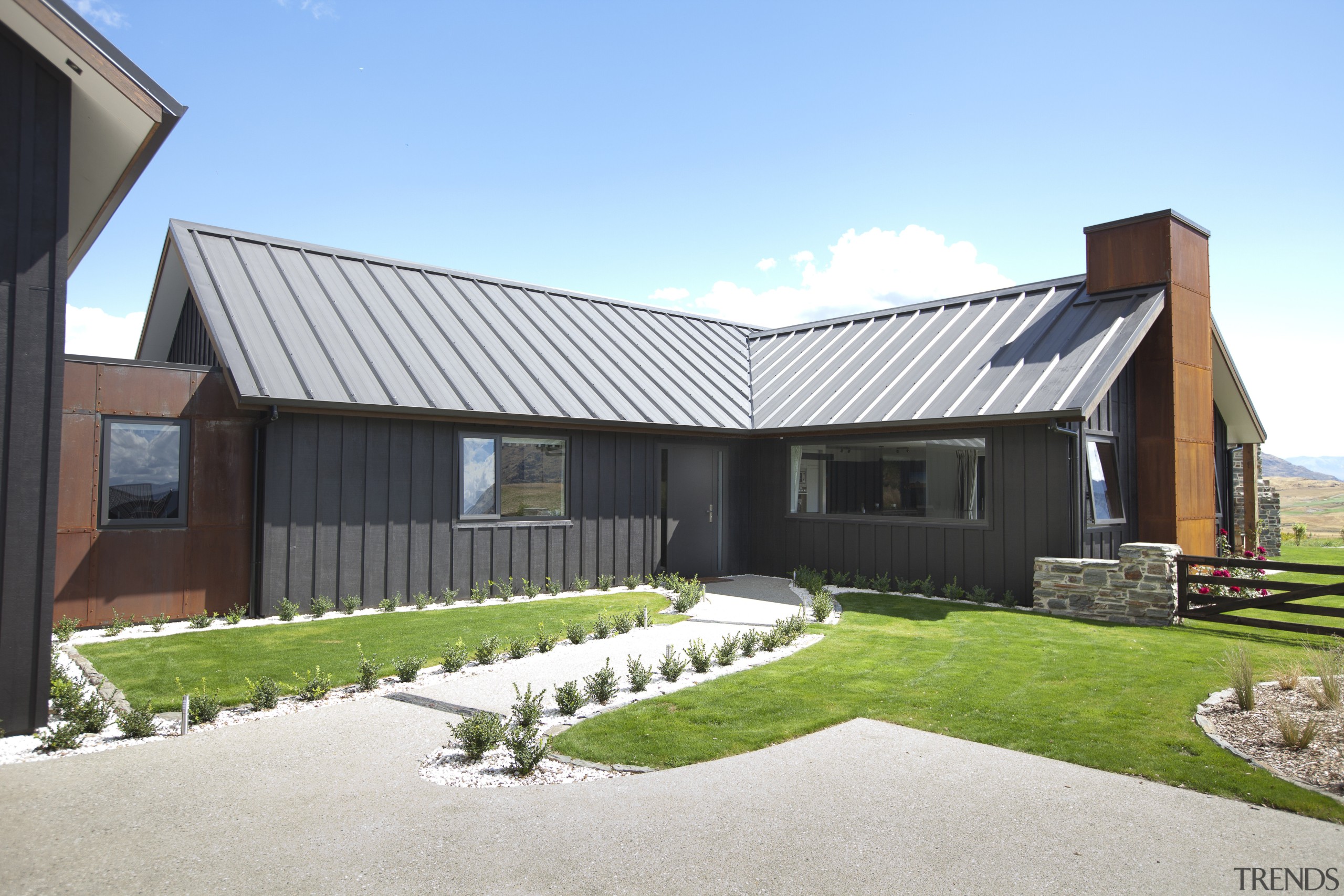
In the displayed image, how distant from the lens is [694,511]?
46.1 ft

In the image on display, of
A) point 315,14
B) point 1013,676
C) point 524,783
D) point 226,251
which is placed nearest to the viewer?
point 524,783

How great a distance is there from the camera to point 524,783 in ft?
15.0

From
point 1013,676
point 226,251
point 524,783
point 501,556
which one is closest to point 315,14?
point 226,251

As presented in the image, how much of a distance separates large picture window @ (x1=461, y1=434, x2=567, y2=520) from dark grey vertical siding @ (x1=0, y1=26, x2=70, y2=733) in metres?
6.19

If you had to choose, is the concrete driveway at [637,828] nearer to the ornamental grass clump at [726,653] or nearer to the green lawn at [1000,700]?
the green lawn at [1000,700]

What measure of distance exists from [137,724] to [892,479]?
10.4 m

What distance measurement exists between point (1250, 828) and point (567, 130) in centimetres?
1494

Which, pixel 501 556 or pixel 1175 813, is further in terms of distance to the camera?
pixel 501 556

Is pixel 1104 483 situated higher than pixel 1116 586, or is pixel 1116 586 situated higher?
pixel 1104 483

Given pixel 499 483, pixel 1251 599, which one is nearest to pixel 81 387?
pixel 499 483

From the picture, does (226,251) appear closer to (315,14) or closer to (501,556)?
(315,14)

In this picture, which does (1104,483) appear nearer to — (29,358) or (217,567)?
(217,567)

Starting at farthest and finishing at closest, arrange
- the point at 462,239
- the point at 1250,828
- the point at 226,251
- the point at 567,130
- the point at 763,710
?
the point at 462,239
the point at 567,130
the point at 226,251
the point at 763,710
the point at 1250,828

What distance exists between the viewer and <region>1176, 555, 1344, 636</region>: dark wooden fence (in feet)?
29.0
